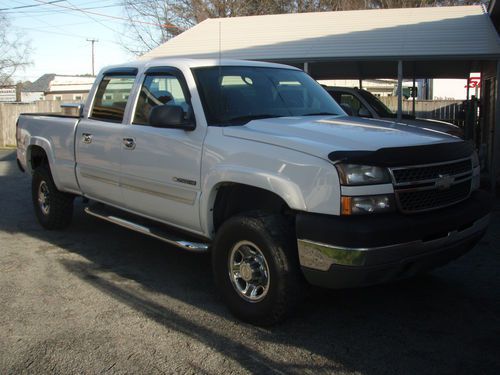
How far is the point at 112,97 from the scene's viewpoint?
19.9 ft

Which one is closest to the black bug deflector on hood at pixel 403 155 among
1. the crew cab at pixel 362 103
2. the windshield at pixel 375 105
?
the crew cab at pixel 362 103

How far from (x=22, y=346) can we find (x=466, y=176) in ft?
11.4

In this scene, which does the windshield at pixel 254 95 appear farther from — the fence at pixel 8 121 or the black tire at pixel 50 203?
the fence at pixel 8 121

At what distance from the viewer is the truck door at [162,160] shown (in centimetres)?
468

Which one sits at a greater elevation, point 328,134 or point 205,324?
point 328,134

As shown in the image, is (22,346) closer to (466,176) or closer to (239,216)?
(239,216)

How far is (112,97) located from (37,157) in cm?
204

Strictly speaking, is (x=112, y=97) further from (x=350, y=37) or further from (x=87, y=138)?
(x=350, y=37)

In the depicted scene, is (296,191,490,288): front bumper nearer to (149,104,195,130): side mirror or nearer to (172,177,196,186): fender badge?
(172,177,196,186): fender badge

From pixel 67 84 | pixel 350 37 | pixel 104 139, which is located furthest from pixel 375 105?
pixel 67 84

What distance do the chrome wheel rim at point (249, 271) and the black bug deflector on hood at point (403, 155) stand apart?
3.17ft

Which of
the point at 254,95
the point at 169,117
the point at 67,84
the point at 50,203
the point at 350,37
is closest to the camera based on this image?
the point at 169,117

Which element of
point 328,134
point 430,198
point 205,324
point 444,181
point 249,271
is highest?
point 328,134

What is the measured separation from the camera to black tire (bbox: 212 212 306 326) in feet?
12.8
